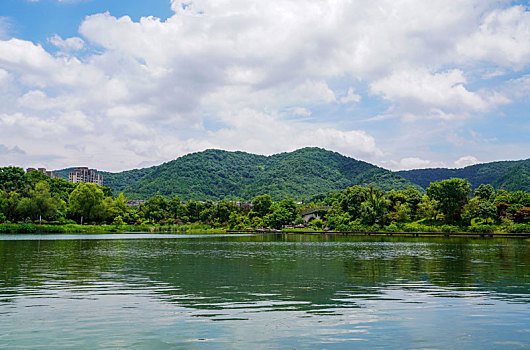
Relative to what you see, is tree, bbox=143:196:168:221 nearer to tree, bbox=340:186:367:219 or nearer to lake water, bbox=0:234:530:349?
tree, bbox=340:186:367:219

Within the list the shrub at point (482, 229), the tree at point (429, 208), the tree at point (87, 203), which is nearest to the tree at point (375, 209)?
the tree at point (429, 208)

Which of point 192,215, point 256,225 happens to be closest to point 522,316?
point 256,225

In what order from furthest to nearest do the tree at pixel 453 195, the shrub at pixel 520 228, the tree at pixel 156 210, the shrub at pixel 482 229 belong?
the tree at pixel 156 210, the tree at pixel 453 195, the shrub at pixel 482 229, the shrub at pixel 520 228

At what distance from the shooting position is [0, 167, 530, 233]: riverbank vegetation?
275ft

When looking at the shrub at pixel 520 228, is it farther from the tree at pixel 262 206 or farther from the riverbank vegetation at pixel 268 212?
the tree at pixel 262 206

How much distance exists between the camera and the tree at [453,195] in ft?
289

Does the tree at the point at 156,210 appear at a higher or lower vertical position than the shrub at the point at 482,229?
higher

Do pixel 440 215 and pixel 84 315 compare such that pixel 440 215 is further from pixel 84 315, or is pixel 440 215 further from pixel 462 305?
pixel 84 315

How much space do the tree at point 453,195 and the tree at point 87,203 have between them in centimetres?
8552

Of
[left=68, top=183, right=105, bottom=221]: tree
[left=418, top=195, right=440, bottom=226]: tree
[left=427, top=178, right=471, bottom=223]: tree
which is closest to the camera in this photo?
[left=427, top=178, right=471, bottom=223]: tree

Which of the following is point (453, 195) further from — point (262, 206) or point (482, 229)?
point (262, 206)

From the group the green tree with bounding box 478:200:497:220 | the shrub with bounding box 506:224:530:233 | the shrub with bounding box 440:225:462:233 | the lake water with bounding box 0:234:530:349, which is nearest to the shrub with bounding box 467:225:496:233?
the shrub with bounding box 440:225:462:233

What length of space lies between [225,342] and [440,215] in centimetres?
9548

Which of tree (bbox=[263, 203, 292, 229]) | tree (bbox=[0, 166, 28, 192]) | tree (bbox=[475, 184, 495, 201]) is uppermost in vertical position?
tree (bbox=[0, 166, 28, 192])
